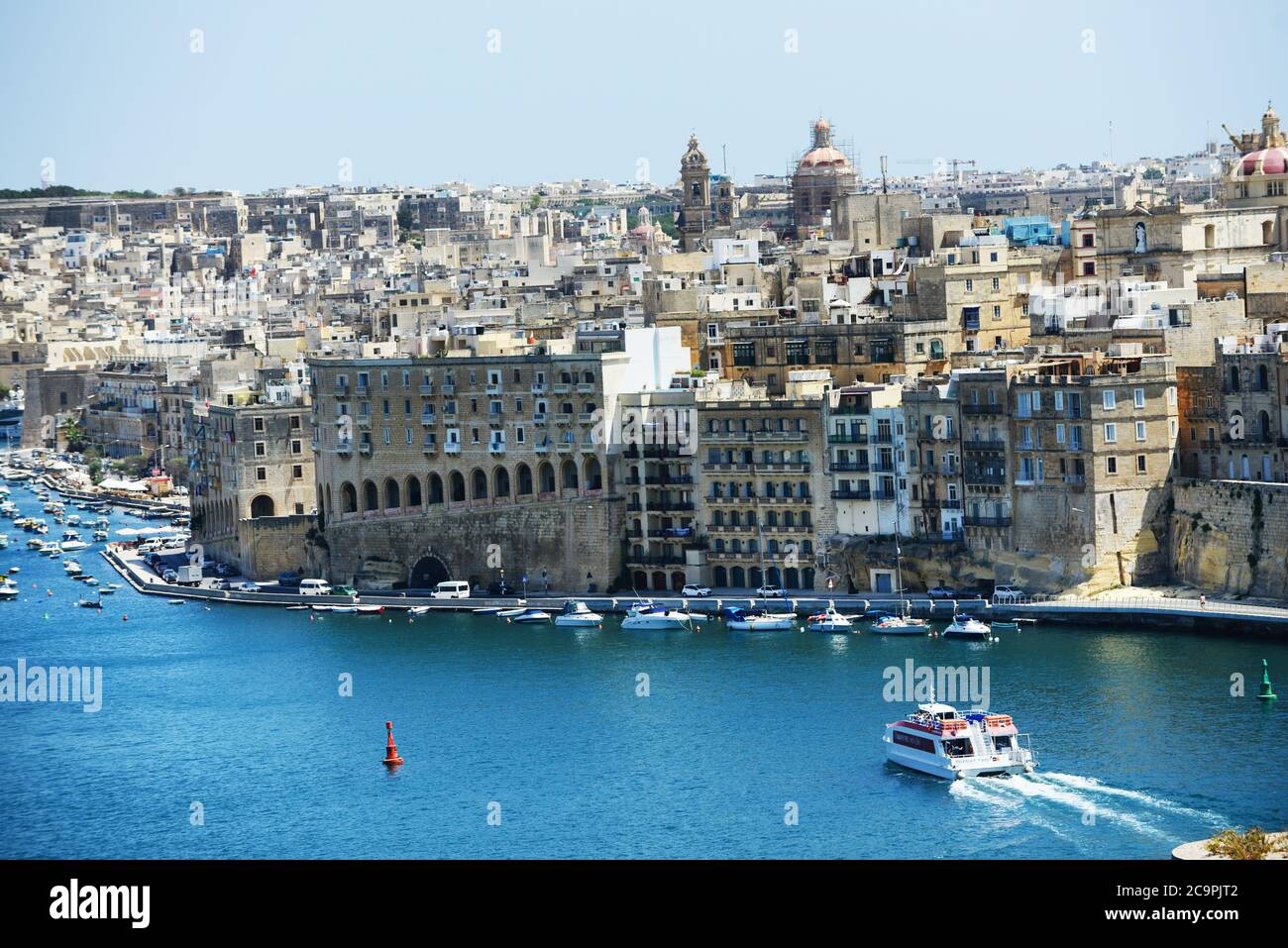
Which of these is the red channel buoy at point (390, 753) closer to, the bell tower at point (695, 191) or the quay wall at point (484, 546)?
the quay wall at point (484, 546)

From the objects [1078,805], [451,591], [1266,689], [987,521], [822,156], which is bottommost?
[1078,805]

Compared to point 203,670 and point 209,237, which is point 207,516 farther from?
point 209,237

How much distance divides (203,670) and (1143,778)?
1780 cm

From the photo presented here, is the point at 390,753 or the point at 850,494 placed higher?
the point at 850,494

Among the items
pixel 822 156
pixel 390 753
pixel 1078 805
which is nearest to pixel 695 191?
pixel 822 156

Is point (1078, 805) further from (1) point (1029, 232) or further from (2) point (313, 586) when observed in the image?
(1) point (1029, 232)

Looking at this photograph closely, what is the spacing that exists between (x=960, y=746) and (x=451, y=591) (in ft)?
57.6

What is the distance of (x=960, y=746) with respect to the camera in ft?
87.1

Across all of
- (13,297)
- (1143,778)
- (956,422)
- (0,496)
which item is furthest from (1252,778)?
(13,297)

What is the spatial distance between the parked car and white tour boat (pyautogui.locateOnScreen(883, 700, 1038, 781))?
953 centimetres

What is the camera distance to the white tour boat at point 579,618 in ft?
128

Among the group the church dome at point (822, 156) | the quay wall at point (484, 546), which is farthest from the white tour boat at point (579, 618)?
the church dome at point (822, 156)

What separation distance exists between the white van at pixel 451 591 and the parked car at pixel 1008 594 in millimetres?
10538

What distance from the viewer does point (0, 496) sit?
68375mm
